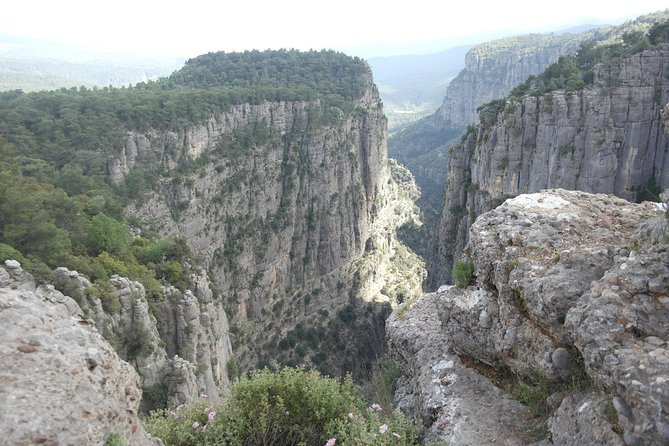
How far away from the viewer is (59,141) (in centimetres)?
3756

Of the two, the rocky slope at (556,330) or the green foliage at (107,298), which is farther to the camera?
the green foliage at (107,298)

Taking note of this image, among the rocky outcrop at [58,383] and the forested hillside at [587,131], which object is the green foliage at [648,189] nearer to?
the forested hillside at [587,131]

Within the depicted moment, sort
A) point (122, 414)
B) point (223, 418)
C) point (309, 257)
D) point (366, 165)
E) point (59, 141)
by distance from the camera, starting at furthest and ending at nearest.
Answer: point (366, 165)
point (309, 257)
point (59, 141)
point (223, 418)
point (122, 414)

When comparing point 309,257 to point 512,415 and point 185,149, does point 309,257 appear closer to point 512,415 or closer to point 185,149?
point 185,149

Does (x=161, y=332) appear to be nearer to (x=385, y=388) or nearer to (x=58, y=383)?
(x=385, y=388)

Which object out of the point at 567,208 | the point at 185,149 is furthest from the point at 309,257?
the point at 567,208

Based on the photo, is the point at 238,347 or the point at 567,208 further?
the point at 238,347

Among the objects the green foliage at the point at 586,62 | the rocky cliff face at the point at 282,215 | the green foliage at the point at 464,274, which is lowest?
the rocky cliff face at the point at 282,215

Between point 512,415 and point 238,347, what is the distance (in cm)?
3914

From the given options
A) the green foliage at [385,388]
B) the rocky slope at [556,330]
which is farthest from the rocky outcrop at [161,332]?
the rocky slope at [556,330]

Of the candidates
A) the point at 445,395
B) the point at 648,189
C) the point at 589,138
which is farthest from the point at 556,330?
the point at 589,138

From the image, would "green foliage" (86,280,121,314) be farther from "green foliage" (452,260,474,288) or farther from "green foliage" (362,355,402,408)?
"green foliage" (452,260,474,288)

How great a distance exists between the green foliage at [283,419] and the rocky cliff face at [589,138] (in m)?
31.9

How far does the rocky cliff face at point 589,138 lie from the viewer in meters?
36.1
